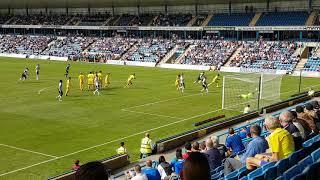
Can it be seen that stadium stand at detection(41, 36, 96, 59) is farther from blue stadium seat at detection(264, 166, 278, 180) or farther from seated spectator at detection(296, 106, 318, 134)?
blue stadium seat at detection(264, 166, 278, 180)

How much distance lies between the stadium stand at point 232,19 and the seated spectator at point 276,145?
64323 millimetres

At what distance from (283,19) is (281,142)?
6382 cm

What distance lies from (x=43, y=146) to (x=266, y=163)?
14854mm

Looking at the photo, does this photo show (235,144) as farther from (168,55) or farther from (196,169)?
(168,55)

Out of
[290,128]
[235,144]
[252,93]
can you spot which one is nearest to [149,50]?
[252,93]

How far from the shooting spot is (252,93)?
32.7 metres

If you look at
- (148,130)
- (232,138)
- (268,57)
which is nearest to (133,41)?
(268,57)

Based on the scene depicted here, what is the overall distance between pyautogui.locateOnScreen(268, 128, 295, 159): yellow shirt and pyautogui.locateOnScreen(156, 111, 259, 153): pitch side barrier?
10.1 meters

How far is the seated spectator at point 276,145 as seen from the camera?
8594 millimetres

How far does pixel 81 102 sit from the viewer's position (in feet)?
110

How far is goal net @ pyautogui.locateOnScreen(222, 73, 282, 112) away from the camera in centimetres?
3097

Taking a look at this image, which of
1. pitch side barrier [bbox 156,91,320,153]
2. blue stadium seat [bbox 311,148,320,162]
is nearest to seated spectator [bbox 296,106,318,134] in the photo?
blue stadium seat [bbox 311,148,320,162]

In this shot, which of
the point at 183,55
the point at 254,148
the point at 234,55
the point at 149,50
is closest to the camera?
the point at 254,148

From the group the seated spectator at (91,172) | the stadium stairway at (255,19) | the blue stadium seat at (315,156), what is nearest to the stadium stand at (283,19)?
the stadium stairway at (255,19)
